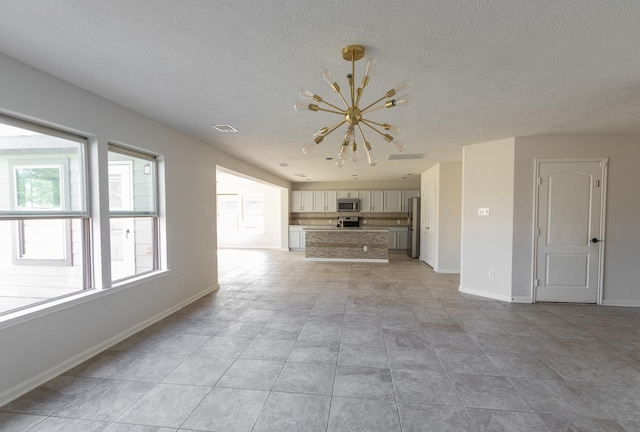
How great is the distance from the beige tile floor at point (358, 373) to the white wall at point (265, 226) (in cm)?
619

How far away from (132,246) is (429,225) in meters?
6.31

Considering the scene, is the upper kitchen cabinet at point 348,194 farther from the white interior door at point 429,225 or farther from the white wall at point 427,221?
the white interior door at point 429,225

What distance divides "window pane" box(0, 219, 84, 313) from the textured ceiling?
1327mm

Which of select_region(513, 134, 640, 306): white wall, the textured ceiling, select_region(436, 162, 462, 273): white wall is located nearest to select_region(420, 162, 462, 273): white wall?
select_region(436, 162, 462, 273): white wall

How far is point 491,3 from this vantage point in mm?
1458

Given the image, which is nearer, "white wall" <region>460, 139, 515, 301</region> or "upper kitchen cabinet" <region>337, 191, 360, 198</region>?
"white wall" <region>460, 139, 515, 301</region>

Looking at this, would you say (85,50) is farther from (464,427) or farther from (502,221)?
(502,221)

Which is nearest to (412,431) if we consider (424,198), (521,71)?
(521,71)

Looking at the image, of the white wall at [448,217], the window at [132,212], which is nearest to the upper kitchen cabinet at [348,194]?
the white wall at [448,217]

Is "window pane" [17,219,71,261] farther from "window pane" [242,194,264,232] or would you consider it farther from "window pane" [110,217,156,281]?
"window pane" [242,194,264,232]

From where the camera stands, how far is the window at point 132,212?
3021 mm

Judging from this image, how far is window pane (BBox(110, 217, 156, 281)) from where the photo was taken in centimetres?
304

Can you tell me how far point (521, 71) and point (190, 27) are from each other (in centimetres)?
241

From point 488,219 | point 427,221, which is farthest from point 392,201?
point 488,219
